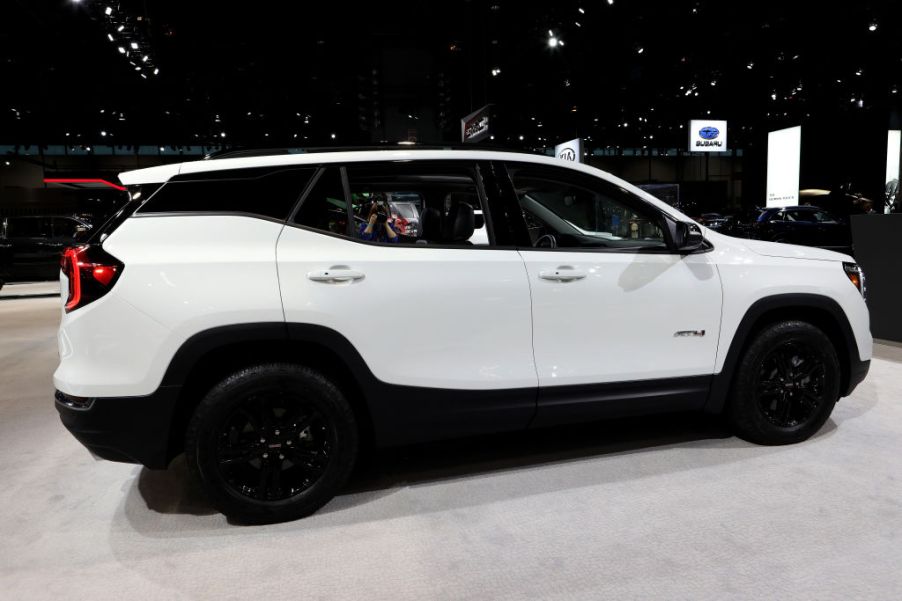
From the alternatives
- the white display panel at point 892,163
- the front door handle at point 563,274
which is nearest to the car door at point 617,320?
the front door handle at point 563,274

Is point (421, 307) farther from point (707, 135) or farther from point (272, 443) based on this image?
point (707, 135)

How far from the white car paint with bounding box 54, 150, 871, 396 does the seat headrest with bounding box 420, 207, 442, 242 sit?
0.18 m

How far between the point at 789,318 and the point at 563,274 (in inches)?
58.6

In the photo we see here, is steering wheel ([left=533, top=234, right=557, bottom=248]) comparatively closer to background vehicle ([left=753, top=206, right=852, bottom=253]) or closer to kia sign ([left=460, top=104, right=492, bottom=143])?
kia sign ([left=460, top=104, right=492, bottom=143])

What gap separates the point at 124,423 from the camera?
2.27 metres

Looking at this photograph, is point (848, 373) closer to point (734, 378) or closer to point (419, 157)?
point (734, 378)

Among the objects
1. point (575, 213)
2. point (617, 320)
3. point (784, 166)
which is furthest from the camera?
point (784, 166)

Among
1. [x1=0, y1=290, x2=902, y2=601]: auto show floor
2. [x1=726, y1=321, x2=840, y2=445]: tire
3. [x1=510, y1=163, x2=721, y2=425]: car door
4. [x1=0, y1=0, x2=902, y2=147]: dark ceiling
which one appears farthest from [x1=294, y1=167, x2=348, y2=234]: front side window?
[x1=0, y1=0, x2=902, y2=147]: dark ceiling

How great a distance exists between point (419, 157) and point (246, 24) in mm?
13100

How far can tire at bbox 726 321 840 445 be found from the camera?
10.1 feet

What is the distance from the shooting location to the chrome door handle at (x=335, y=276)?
2.37m

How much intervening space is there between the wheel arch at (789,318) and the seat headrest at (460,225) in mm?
1554

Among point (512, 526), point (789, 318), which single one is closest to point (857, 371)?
point (789, 318)

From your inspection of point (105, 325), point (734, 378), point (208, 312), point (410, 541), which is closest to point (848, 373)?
point (734, 378)
